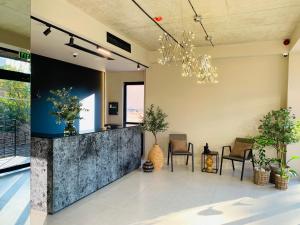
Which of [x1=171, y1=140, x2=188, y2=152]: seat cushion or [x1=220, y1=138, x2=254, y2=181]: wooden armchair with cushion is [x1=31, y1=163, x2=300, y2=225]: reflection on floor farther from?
[x1=171, y1=140, x2=188, y2=152]: seat cushion

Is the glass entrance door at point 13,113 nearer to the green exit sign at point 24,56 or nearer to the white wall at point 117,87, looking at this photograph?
the green exit sign at point 24,56

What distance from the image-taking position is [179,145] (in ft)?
18.5

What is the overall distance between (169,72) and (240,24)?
7.67 ft

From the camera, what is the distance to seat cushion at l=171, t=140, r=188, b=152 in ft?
18.3

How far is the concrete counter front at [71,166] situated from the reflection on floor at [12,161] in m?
0.72

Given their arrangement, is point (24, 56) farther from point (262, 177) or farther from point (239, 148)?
point (239, 148)

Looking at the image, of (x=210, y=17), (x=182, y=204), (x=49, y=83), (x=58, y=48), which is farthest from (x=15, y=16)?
(x=49, y=83)

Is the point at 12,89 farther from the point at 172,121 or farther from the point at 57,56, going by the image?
the point at 172,121

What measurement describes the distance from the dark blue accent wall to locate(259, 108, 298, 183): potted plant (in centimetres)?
484

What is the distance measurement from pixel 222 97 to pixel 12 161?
4792 millimetres

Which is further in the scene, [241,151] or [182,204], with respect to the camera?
[241,151]

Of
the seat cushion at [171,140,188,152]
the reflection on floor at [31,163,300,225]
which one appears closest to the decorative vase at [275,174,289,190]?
the reflection on floor at [31,163,300,225]

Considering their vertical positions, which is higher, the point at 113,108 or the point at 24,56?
the point at 24,56

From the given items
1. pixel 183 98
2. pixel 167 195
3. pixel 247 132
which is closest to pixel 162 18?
pixel 183 98
